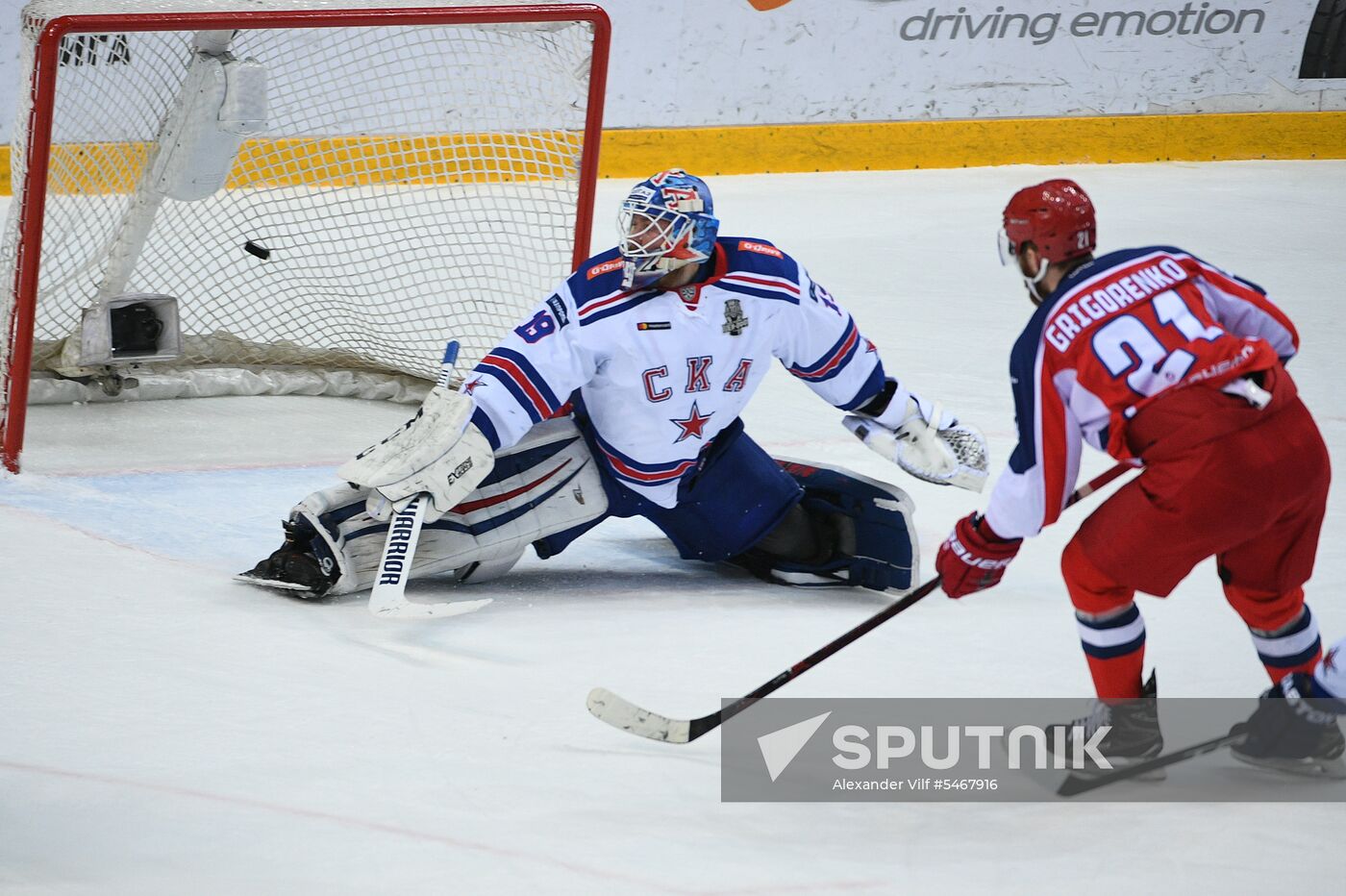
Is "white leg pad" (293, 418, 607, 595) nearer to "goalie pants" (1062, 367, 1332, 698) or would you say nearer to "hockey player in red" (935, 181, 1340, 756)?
"hockey player in red" (935, 181, 1340, 756)

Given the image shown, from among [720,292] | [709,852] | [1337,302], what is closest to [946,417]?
[720,292]

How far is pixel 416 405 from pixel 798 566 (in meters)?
1.56

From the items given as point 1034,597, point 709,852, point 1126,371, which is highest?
point 1126,371

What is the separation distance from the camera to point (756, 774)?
7.63ft

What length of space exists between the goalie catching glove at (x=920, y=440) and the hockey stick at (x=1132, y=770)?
1.05 m

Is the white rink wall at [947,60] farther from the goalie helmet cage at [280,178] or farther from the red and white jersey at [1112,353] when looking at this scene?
the red and white jersey at [1112,353]

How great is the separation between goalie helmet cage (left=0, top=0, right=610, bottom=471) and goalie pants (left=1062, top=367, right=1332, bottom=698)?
224cm

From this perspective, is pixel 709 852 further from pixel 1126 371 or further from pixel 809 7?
pixel 809 7

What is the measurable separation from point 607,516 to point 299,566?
22.4 inches

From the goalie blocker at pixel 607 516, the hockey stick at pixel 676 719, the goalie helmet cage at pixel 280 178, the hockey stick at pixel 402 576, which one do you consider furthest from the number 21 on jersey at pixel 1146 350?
the goalie helmet cage at pixel 280 178

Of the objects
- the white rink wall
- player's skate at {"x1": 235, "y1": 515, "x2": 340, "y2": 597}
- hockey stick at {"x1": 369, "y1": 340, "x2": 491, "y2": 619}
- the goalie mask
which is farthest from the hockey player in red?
the white rink wall

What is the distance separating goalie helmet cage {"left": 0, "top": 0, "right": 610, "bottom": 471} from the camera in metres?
3.68

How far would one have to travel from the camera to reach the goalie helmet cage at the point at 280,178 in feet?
12.1

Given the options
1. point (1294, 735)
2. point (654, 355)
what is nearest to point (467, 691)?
point (654, 355)
